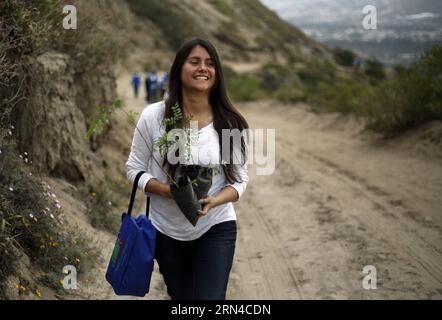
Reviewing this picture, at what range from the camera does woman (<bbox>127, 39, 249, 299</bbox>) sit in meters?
3.62

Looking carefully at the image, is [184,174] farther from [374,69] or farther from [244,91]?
[374,69]

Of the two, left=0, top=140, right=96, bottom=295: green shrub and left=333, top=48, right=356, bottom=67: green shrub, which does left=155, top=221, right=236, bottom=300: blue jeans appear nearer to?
left=0, top=140, right=96, bottom=295: green shrub

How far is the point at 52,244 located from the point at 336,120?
13.5 m

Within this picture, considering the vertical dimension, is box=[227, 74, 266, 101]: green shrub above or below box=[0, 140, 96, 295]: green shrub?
below

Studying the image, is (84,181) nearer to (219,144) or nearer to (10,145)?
(10,145)

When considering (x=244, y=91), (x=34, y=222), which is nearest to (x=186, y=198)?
(x=34, y=222)

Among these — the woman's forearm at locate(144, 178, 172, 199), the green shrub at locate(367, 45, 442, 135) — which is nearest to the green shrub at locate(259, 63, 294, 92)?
the green shrub at locate(367, 45, 442, 135)

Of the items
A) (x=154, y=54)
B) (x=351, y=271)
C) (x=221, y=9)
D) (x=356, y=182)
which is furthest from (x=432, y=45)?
(x=221, y=9)

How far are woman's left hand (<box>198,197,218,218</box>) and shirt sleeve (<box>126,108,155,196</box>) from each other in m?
0.36

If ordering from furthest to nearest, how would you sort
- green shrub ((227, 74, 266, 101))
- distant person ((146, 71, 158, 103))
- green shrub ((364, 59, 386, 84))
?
green shrub ((364, 59, 386, 84)) → green shrub ((227, 74, 266, 101)) → distant person ((146, 71, 158, 103))

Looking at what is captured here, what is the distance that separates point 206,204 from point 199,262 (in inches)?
13.7

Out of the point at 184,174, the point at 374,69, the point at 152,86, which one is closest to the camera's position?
the point at 184,174

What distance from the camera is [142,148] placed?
3.76 meters

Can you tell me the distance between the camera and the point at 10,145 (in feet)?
18.9
